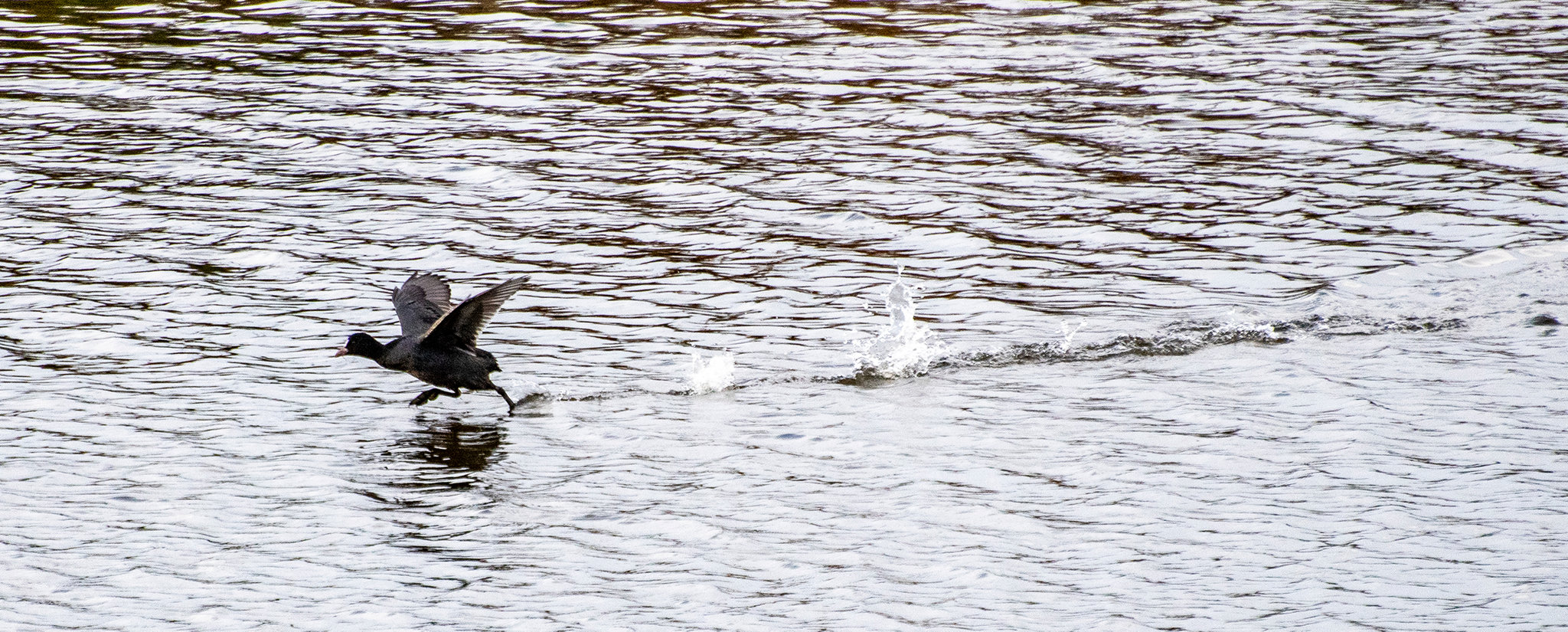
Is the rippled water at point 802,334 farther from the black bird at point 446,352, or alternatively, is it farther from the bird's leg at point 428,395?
the black bird at point 446,352

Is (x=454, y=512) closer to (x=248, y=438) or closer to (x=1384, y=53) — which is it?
(x=248, y=438)

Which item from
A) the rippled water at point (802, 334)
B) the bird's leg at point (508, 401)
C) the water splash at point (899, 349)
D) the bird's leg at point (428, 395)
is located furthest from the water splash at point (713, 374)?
the bird's leg at point (428, 395)

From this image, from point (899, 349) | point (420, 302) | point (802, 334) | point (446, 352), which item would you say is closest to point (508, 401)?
point (446, 352)

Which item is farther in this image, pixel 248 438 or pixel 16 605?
pixel 248 438

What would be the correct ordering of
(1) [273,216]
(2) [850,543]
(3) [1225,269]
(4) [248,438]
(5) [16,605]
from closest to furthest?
(5) [16,605]
(2) [850,543]
(4) [248,438]
(3) [1225,269]
(1) [273,216]

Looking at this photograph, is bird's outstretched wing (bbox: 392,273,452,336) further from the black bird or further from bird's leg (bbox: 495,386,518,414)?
bird's leg (bbox: 495,386,518,414)

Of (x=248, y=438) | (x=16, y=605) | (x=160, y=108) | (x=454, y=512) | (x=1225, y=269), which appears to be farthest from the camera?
(x=160, y=108)

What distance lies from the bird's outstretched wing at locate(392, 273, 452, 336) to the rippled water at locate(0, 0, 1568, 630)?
423mm

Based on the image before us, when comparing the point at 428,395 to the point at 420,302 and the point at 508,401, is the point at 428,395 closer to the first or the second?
the point at 508,401

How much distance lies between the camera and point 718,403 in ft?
31.4

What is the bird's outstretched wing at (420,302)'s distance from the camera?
32.2 feet

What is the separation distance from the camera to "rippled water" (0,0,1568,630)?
7293mm

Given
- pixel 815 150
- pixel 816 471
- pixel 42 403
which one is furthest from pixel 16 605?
pixel 815 150

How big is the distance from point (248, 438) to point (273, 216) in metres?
4.89
